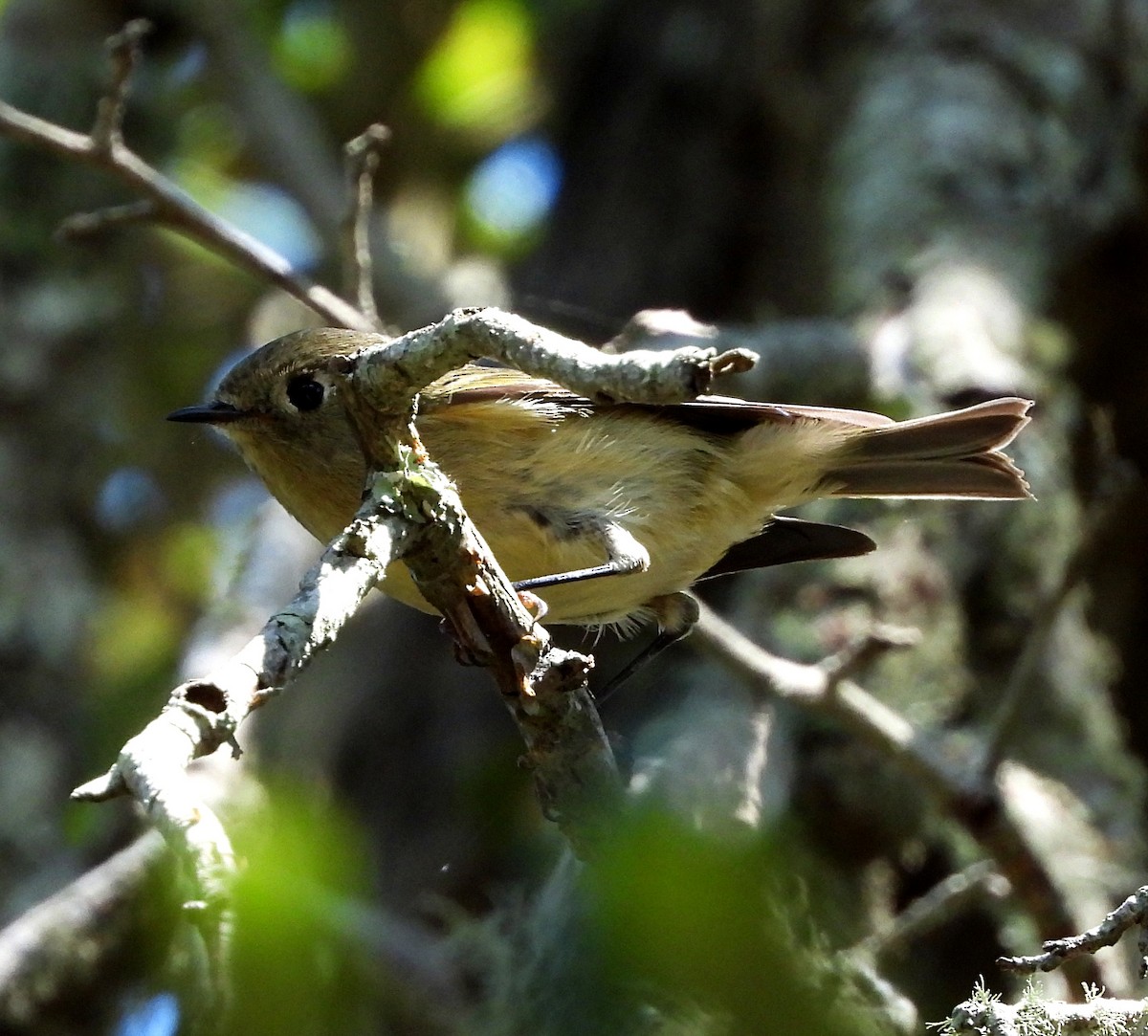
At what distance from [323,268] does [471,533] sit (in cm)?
399

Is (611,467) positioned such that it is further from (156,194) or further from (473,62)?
(473,62)

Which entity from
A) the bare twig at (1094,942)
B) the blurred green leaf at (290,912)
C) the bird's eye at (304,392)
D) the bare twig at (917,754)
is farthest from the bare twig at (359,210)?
the bare twig at (1094,942)

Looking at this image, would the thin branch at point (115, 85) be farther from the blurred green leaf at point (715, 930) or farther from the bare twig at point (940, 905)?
the blurred green leaf at point (715, 930)

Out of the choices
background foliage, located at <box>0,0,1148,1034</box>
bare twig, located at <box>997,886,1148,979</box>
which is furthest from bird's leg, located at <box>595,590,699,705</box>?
bare twig, located at <box>997,886,1148,979</box>

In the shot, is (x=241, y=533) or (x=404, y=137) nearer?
(x=241, y=533)

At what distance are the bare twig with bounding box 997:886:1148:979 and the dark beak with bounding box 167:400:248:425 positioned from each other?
8.18ft

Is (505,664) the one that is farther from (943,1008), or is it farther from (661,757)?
(943,1008)

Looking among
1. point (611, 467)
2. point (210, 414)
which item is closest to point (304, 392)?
point (210, 414)

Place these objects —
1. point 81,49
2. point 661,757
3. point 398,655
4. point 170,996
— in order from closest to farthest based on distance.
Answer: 1. point 170,996
2. point 661,757
3. point 81,49
4. point 398,655

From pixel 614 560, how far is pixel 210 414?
1055mm

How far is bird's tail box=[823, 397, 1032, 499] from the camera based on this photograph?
3855 millimetres

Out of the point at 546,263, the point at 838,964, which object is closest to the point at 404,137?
the point at 546,263

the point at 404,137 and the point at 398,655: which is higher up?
the point at 404,137

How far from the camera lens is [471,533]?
2457 mm
